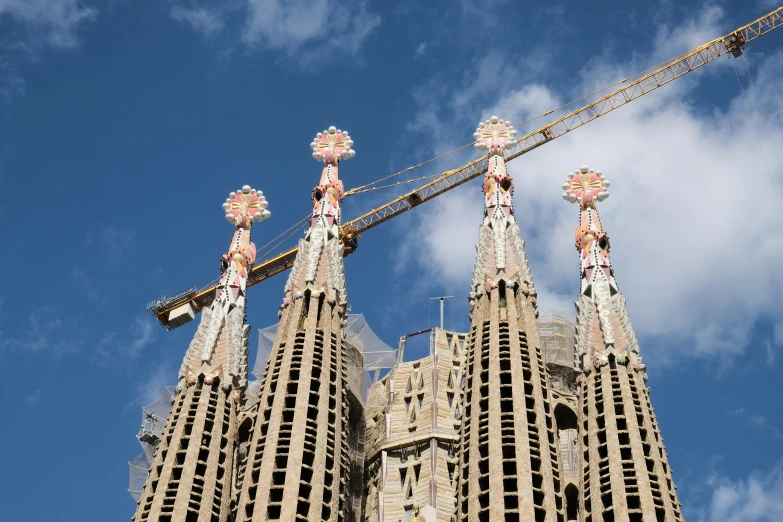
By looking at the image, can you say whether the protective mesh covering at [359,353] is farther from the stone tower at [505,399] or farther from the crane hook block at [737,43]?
the crane hook block at [737,43]

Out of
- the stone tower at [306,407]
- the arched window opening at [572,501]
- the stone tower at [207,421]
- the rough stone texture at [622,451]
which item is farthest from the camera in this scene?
the arched window opening at [572,501]

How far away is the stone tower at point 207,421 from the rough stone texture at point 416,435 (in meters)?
7.20

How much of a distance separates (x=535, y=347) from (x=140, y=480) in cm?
1900

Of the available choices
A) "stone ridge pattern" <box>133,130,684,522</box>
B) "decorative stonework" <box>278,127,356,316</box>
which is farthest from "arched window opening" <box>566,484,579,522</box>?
"decorative stonework" <box>278,127,356,316</box>

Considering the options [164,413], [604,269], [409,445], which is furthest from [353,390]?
[604,269]

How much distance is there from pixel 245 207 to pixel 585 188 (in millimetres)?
17078

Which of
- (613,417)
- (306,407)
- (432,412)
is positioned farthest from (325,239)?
(613,417)

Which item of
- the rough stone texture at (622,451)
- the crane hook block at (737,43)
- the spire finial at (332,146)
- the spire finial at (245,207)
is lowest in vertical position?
the rough stone texture at (622,451)

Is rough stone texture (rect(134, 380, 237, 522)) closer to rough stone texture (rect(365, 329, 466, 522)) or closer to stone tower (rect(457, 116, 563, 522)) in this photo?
rough stone texture (rect(365, 329, 466, 522))

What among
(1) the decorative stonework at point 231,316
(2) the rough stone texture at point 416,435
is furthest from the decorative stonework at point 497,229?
(1) the decorative stonework at point 231,316

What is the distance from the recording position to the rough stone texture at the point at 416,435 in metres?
54.7

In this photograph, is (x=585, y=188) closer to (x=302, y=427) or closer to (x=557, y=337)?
(x=557, y=337)

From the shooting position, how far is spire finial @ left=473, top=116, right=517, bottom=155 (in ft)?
211

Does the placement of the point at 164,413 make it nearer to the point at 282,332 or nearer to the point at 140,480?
the point at 140,480
